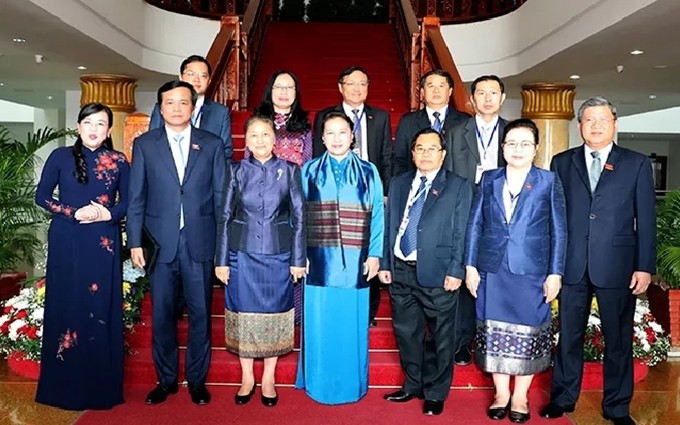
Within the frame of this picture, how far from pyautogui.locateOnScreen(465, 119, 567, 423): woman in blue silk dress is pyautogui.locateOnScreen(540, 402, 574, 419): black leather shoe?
15 cm

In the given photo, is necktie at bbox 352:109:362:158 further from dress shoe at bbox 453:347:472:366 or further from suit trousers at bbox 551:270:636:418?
suit trousers at bbox 551:270:636:418

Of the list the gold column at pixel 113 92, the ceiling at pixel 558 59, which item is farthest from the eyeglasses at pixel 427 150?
the gold column at pixel 113 92

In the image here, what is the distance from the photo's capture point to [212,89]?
6.07 metres

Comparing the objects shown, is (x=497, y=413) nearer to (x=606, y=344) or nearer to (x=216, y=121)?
(x=606, y=344)

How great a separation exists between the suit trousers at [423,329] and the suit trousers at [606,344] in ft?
1.83

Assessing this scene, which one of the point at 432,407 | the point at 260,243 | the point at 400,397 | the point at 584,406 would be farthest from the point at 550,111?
the point at 260,243

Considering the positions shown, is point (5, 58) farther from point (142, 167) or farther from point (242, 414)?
point (242, 414)

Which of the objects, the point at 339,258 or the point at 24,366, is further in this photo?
the point at 24,366

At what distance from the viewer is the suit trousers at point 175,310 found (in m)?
3.83

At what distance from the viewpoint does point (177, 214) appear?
3.79 metres

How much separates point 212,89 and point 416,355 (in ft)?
10.2

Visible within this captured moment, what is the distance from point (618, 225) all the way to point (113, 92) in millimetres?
7760

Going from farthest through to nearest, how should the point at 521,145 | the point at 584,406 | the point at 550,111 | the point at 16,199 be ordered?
the point at 550,111
the point at 16,199
the point at 584,406
the point at 521,145

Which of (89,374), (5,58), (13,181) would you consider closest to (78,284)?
(89,374)
